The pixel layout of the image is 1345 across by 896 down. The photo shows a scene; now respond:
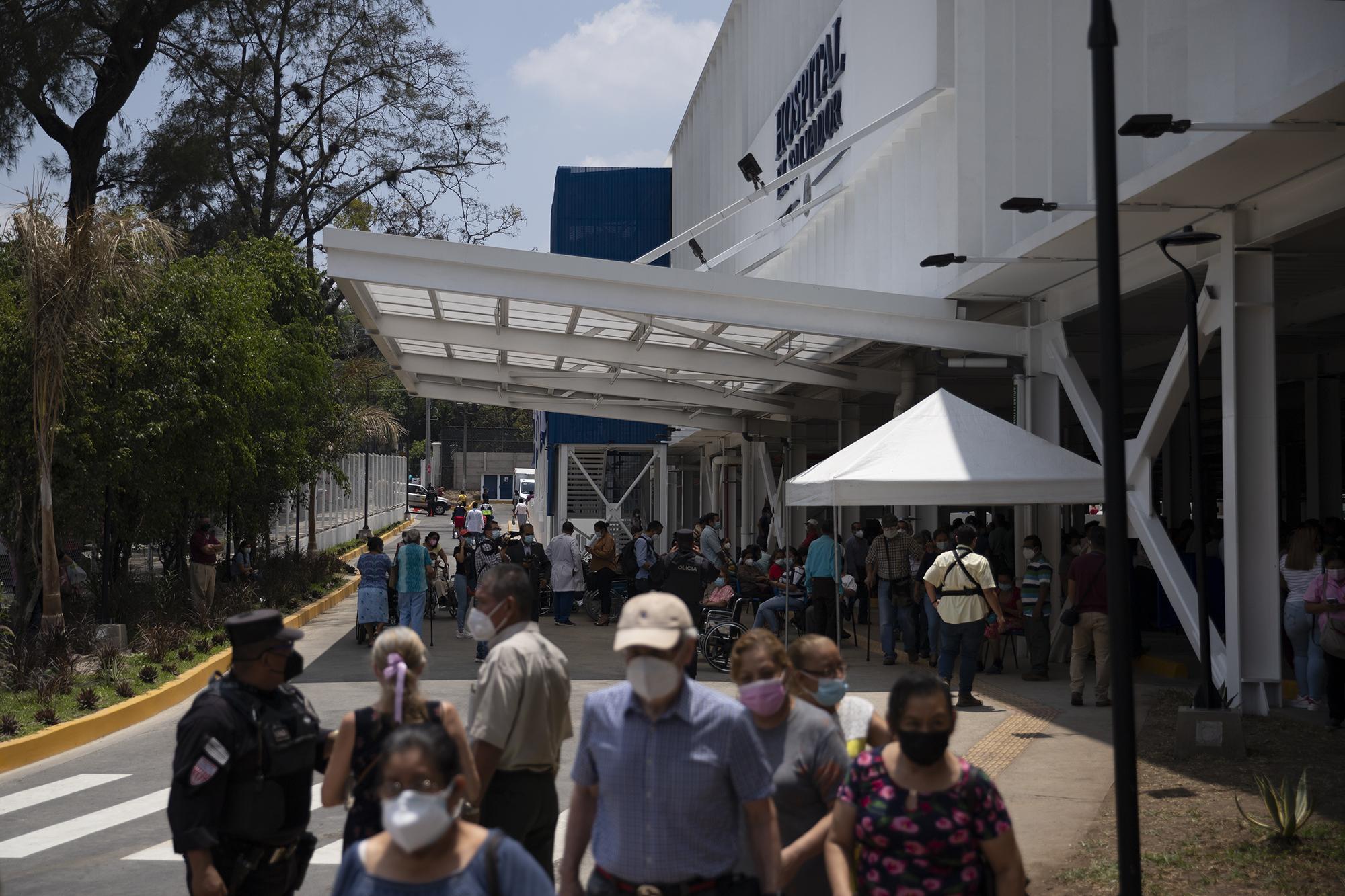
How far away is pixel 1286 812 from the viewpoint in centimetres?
752

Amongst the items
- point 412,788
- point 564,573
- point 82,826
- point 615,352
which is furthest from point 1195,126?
point 564,573

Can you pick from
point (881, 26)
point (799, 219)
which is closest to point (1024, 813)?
point (881, 26)

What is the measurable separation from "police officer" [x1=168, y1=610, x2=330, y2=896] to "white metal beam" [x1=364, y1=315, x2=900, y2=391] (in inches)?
609

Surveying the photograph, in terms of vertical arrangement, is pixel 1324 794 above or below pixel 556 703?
below

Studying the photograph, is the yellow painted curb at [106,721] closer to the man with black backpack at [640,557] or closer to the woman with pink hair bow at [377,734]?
the woman with pink hair bow at [377,734]

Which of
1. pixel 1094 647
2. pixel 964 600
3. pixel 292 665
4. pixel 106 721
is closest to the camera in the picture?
pixel 292 665

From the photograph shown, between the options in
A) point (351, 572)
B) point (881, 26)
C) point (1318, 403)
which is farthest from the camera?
point (351, 572)

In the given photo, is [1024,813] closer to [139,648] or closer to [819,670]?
[819,670]

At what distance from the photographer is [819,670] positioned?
16.3 feet

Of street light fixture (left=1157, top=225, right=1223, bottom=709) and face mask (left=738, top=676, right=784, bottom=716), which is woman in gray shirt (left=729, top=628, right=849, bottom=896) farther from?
street light fixture (left=1157, top=225, right=1223, bottom=709)

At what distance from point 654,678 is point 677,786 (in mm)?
321

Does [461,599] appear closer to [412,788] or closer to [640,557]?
[640,557]


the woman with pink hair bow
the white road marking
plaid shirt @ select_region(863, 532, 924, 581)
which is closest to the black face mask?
Answer: the woman with pink hair bow

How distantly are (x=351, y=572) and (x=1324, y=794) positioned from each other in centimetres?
3032
